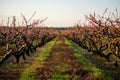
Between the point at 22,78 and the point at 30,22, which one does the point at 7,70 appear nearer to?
the point at 22,78

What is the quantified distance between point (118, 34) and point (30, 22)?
46.2ft

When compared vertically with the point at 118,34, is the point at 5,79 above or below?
below

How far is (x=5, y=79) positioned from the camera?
18656mm

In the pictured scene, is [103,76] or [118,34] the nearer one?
[103,76]

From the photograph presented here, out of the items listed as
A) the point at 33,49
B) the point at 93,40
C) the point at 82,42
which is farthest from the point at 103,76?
the point at 82,42

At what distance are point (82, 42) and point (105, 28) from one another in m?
26.4

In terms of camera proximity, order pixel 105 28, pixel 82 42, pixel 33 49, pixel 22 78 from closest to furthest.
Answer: pixel 22 78, pixel 105 28, pixel 33 49, pixel 82 42

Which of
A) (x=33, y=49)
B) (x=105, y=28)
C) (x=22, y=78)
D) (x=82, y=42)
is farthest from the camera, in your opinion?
(x=82, y=42)

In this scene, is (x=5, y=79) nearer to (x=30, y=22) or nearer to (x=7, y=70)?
(x=7, y=70)

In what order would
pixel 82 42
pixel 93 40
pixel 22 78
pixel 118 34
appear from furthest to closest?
pixel 82 42 → pixel 93 40 → pixel 118 34 → pixel 22 78

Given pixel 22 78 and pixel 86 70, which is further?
pixel 86 70

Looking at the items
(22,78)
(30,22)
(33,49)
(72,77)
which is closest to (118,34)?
(72,77)

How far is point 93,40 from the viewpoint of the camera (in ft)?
126

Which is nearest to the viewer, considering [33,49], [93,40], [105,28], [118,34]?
[118,34]
